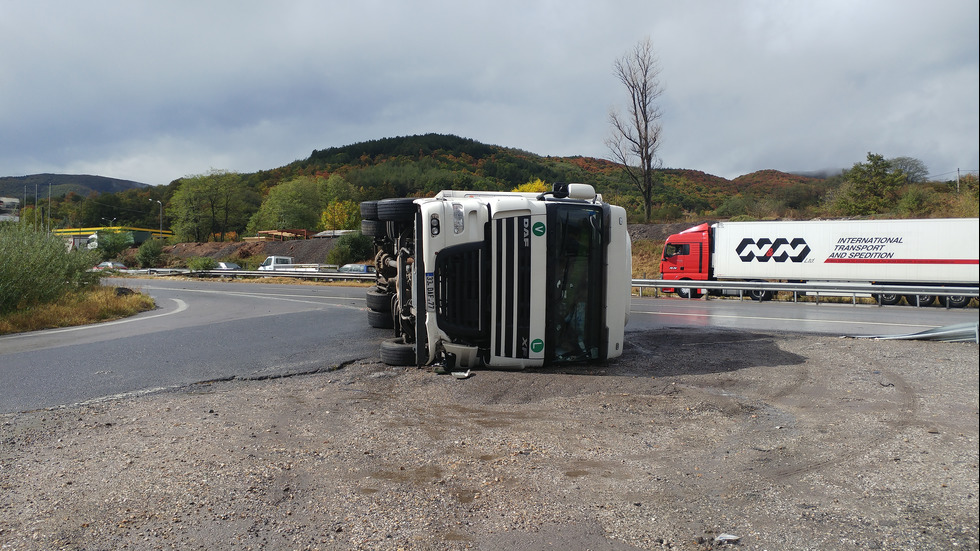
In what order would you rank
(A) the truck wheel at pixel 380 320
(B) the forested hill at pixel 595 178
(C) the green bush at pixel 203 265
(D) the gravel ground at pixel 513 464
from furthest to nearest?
(C) the green bush at pixel 203 265, (A) the truck wheel at pixel 380 320, (D) the gravel ground at pixel 513 464, (B) the forested hill at pixel 595 178

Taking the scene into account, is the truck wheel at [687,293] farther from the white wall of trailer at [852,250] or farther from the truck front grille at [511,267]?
the truck front grille at [511,267]

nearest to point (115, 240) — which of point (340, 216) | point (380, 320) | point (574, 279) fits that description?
point (340, 216)

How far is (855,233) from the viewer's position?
22.0 feet

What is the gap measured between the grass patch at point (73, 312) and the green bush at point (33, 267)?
31 centimetres

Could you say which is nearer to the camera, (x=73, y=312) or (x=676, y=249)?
(x=73, y=312)

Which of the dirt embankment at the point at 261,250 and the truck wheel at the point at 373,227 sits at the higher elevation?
the truck wheel at the point at 373,227

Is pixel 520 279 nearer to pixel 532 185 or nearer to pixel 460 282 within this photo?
pixel 460 282

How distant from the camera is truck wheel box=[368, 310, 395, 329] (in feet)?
37.4

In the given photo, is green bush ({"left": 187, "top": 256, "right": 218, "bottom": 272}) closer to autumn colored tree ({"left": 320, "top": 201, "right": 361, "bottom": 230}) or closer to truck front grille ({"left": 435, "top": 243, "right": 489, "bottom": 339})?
autumn colored tree ({"left": 320, "top": 201, "right": 361, "bottom": 230})

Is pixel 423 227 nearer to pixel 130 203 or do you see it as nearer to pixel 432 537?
pixel 432 537

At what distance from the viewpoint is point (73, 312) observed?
49.6 ft

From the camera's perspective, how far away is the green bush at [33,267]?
14.7 m

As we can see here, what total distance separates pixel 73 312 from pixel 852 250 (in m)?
16.4

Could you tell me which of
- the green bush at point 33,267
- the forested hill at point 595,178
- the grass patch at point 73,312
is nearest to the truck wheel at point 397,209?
the forested hill at point 595,178
